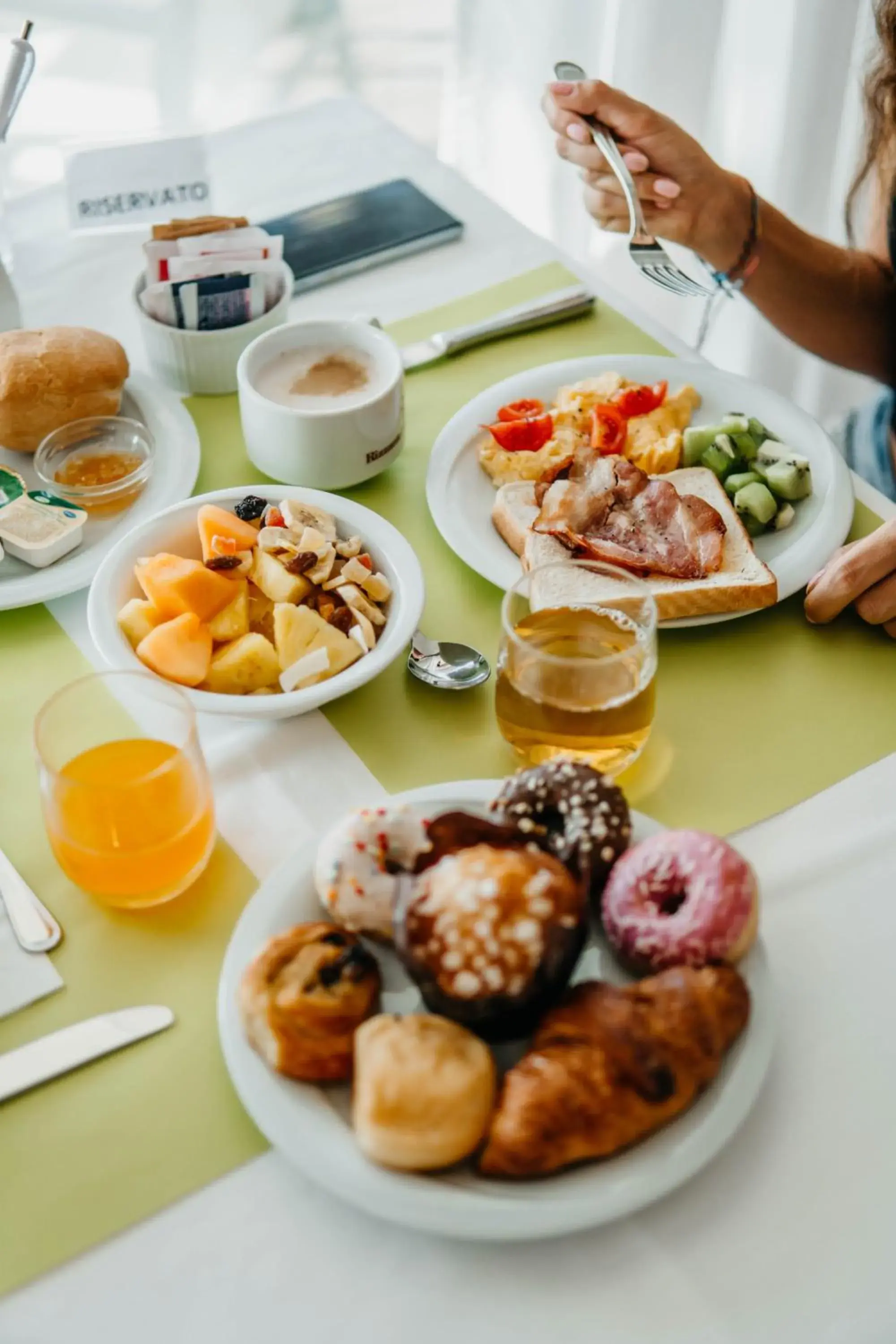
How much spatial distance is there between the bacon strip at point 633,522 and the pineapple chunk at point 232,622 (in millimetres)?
324

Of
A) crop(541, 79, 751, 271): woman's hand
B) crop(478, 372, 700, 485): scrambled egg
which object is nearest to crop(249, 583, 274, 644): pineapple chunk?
crop(478, 372, 700, 485): scrambled egg

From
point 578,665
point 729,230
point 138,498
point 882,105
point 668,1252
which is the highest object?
point 882,105

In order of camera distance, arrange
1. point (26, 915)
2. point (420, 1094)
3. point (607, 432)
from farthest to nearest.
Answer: point (607, 432)
point (26, 915)
point (420, 1094)

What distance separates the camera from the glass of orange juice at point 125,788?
90 centimetres

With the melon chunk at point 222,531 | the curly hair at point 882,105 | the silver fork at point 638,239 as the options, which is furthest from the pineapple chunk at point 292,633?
the curly hair at point 882,105

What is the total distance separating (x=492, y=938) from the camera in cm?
76

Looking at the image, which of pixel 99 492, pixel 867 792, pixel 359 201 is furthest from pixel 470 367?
pixel 867 792

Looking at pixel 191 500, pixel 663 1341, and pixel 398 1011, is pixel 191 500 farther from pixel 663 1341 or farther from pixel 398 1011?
pixel 663 1341

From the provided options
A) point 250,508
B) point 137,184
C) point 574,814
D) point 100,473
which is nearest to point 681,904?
point 574,814

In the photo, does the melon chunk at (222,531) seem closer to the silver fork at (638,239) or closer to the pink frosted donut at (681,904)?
the pink frosted donut at (681,904)

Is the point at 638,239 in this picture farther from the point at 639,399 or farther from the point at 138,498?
the point at 138,498

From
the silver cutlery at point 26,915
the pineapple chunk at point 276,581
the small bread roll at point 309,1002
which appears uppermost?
the pineapple chunk at point 276,581

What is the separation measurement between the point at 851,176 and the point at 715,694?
66.7 inches

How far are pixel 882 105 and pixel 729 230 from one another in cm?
29
